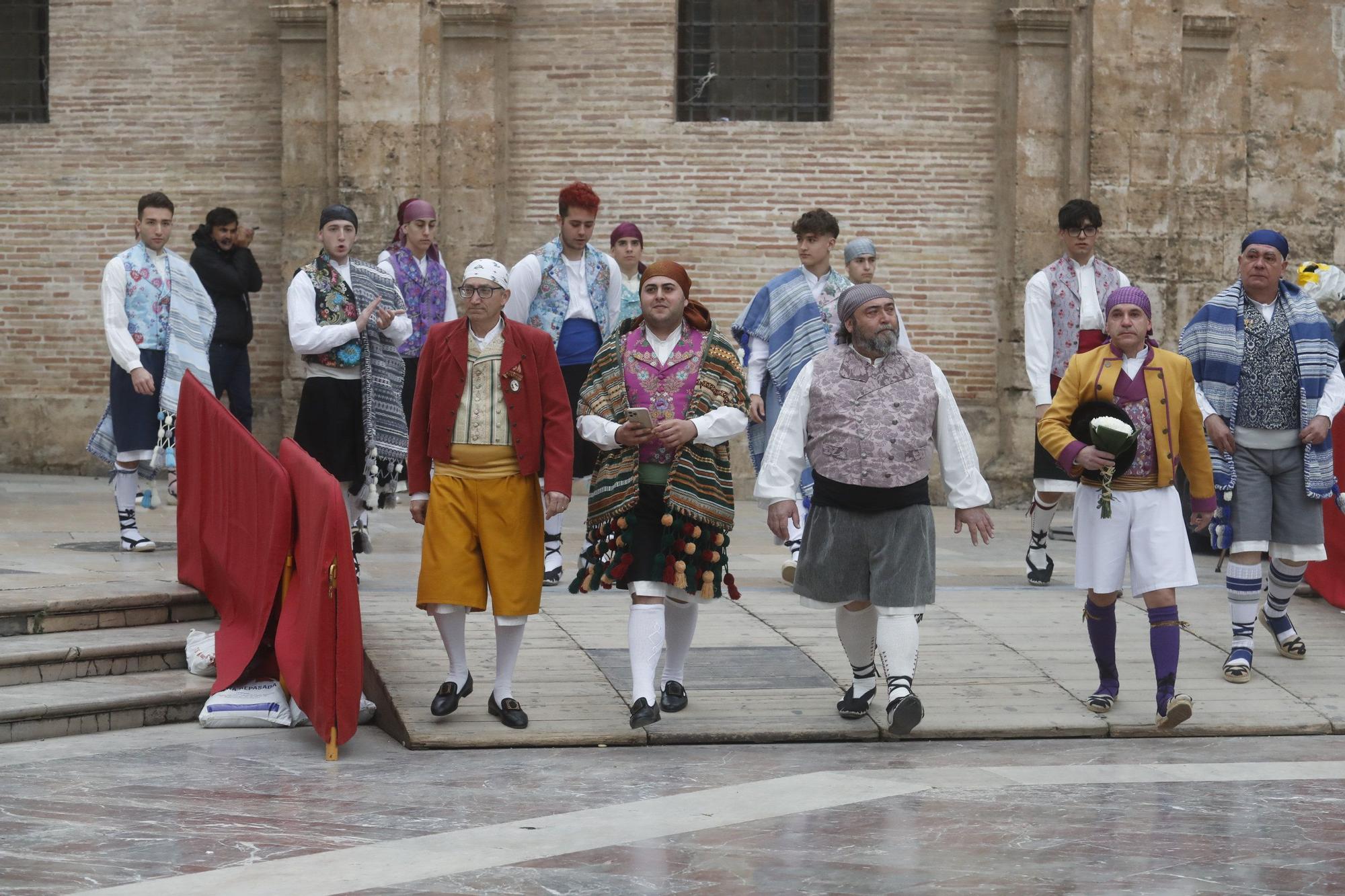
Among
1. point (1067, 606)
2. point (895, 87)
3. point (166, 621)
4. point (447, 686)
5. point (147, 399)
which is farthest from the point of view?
point (895, 87)

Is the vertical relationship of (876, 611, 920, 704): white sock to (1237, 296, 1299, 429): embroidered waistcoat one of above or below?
below

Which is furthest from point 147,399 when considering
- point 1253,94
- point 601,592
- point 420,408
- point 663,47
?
point 1253,94

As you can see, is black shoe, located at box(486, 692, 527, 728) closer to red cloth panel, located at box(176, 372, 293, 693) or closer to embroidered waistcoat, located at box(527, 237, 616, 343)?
red cloth panel, located at box(176, 372, 293, 693)

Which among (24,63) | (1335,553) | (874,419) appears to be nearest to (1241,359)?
(1335,553)

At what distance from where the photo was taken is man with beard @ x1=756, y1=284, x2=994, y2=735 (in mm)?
7137

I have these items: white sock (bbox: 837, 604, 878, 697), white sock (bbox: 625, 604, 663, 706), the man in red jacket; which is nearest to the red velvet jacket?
the man in red jacket

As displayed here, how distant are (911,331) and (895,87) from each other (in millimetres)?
1880

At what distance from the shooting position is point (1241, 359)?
8305 mm

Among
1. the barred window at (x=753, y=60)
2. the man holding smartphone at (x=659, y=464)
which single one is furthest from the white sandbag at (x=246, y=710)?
the barred window at (x=753, y=60)

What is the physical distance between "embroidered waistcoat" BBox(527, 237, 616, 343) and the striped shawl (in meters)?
2.52

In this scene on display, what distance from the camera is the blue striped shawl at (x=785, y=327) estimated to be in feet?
32.6

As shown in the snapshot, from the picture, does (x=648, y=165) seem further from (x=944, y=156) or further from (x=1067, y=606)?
(x=1067, y=606)

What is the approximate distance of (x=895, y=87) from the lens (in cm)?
1455

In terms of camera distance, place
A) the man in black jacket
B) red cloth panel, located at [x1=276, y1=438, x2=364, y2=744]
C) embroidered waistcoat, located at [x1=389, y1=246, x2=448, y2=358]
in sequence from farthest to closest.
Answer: the man in black jacket, embroidered waistcoat, located at [x1=389, y1=246, x2=448, y2=358], red cloth panel, located at [x1=276, y1=438, x2=364, y2=744]
